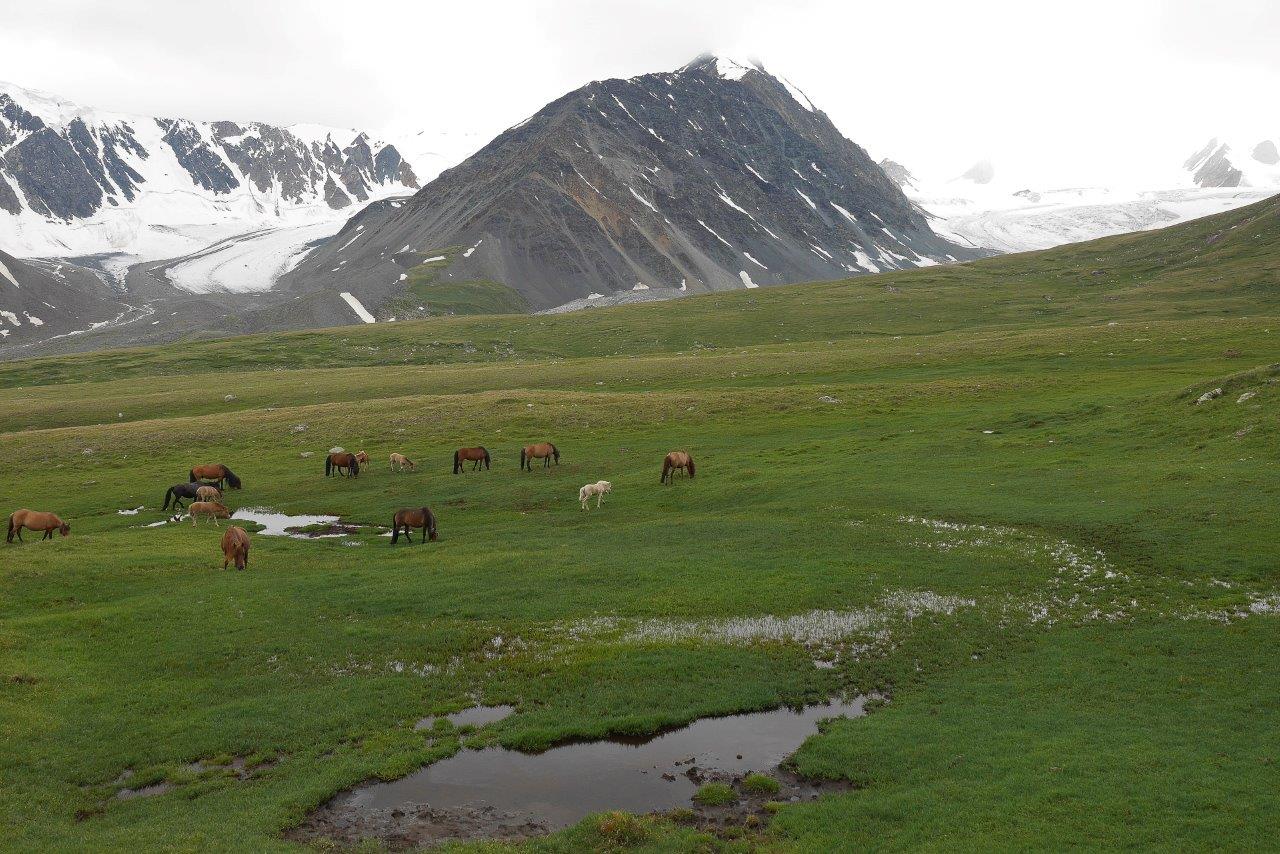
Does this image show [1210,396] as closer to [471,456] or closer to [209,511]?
[471,456]

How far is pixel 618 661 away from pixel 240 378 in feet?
329

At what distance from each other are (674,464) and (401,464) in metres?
19.9

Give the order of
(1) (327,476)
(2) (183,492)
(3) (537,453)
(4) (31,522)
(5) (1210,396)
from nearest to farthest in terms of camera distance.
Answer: (4) (31,522) → (5) (1210,396) → (2) (183,492) → (3) (537,453) → (1) (327,476)

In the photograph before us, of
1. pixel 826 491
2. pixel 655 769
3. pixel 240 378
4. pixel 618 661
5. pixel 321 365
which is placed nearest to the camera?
pixel 655 769

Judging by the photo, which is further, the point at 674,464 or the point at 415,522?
the point at 674,464

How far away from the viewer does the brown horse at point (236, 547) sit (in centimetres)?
3152

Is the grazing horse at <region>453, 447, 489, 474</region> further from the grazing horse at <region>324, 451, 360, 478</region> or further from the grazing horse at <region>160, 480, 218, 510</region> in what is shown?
the grazing horse at <region>160, 480, 218, 510</region>

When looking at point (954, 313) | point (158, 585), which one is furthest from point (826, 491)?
point (954, 313)

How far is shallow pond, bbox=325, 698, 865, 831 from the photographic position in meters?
16.3

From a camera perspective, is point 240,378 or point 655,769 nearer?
point 655,769

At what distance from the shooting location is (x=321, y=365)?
132 m

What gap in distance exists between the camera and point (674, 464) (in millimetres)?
45188

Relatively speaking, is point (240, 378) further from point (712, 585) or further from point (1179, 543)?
point (1179, 543)

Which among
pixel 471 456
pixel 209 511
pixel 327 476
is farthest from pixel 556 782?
pixel 327 476
